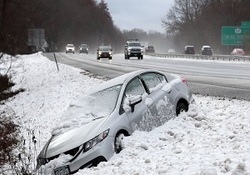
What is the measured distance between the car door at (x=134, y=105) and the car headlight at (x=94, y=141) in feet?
2.98

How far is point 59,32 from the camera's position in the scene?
12794 centimetres

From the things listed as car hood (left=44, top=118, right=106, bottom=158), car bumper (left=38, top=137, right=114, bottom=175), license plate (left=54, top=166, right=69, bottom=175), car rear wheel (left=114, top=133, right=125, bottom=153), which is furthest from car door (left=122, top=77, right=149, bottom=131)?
license plate (left=54, top=166, right=69, bottom=175)

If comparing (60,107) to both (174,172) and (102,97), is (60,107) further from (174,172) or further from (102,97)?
(174,172)

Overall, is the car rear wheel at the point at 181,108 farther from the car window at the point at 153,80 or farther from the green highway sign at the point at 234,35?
the green highway sign at the point at 234,35

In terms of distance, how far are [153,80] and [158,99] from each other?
2.07ft

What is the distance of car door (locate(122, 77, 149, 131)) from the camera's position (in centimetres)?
793

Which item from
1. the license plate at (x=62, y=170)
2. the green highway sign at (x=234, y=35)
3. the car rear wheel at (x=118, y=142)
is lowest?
the license plate at (x=62, y=170)

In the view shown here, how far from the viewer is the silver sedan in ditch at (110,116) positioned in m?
6.89

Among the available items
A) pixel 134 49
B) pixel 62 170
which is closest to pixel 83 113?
pixel 62 170

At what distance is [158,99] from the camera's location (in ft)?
29.1

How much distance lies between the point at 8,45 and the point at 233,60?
2416 cm

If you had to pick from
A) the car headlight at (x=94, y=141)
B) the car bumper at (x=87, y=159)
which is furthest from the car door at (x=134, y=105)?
the car bumper at (x=87, y=159)

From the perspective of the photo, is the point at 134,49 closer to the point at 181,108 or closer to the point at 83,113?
the point at 181,108

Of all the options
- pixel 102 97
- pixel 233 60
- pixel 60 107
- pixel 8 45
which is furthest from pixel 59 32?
pixel 102 97
